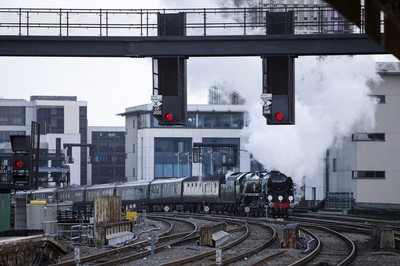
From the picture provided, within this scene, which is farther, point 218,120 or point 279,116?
point 218,120

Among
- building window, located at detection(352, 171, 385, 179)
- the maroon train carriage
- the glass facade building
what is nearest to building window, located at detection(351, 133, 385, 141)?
building window, located at detection(352, 171, 385, 179)

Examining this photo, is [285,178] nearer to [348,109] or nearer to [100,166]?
[348,109]

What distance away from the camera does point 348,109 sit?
58.3m

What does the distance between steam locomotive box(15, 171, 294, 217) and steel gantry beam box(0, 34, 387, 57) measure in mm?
A: 18513

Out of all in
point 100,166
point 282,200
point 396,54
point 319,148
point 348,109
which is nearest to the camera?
point 396,54

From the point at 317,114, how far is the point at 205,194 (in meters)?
9.45

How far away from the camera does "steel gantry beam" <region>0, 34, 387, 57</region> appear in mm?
22094

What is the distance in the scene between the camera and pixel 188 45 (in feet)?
73.2

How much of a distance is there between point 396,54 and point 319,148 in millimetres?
51739

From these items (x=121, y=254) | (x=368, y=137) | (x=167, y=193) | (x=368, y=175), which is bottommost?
(x=167, y=193)

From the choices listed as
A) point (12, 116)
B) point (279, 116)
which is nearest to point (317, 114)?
point (279, 116)

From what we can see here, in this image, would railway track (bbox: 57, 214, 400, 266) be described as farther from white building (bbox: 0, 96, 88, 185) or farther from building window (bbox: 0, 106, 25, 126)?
building window (bbox: 0, 106, 25, 126)

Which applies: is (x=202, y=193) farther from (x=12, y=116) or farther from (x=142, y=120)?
(x=12, y=116)

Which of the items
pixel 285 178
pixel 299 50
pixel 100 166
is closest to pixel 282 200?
pixel 285 178
